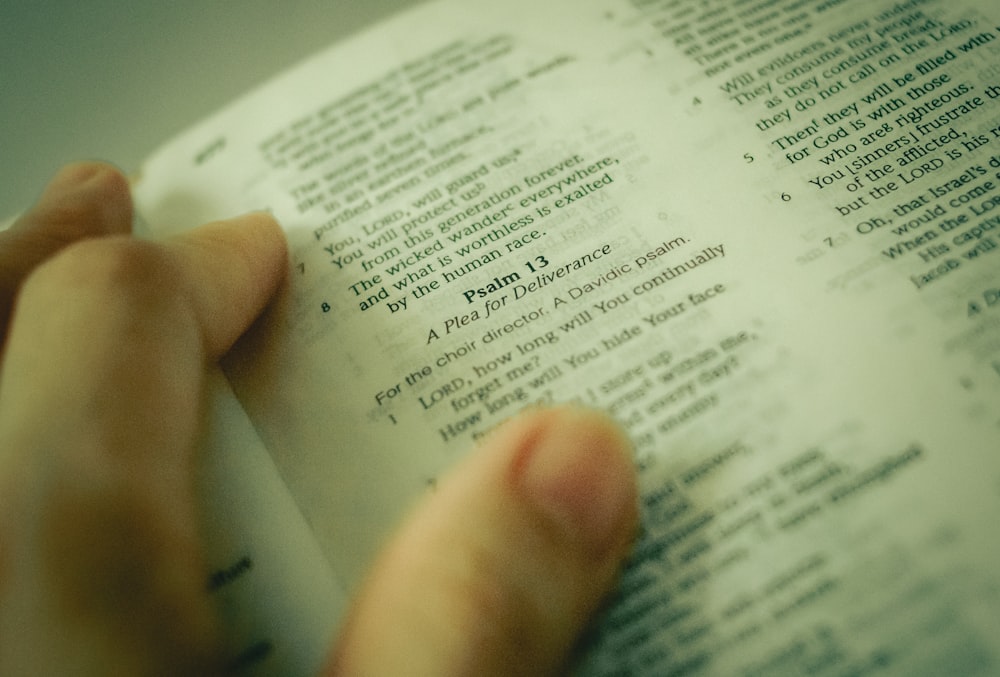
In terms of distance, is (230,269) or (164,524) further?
(230,269)

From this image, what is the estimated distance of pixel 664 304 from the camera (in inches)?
15.6

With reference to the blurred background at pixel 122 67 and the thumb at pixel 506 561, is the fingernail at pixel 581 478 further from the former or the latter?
the blurred background at pixel 122 67

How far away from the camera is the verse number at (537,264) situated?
42cm

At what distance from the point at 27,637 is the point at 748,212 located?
44 centimetres

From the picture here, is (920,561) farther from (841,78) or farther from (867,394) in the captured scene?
(841,78)

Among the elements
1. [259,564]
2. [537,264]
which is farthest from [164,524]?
[537,264]

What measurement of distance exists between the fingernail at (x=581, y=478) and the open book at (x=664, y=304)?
45 millimetres

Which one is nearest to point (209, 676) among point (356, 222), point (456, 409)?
point (456, 409)

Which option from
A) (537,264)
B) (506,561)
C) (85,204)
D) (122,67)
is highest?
(122,67)

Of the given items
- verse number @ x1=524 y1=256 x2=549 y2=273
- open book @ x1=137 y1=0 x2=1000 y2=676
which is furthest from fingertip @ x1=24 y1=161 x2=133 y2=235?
verse number @ x1=524 y1=256 x2=549 y2=273

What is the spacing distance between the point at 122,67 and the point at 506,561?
580 mm

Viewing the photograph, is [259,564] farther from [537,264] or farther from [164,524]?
[537,264]

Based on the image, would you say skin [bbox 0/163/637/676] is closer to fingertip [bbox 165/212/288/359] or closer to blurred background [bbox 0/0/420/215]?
fingertip [bbox 165/212/288/359]

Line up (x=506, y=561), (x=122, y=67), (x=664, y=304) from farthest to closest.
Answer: (x=122, y=67) → (x=664, y=304) → (x=506, y=561)
